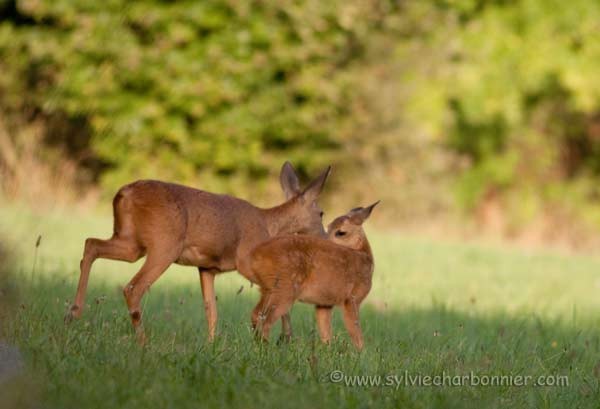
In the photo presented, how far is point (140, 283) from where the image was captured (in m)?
7.63

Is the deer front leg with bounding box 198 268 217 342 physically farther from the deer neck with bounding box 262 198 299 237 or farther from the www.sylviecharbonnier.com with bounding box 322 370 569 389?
the www.sylviecharbonnier.com with bounding box 322 370 569 389

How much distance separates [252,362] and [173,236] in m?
1.66

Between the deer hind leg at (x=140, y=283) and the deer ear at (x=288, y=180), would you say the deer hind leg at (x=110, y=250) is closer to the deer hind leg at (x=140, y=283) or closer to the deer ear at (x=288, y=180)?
the deer hind leg at (x=140, y=283)

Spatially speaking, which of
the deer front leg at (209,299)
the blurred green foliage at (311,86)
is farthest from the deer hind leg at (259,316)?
the blurred green foliage at (311,86)

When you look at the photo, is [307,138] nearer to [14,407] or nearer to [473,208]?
[473,208]

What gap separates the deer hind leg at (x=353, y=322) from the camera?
7692 millimetres

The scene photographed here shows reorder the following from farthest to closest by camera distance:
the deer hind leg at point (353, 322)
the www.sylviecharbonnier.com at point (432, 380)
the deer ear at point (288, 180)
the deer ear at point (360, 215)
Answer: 1. the deer ear at point (288, 180)
2. the deer ear at point (360, 215)
3. the deer hind leg at point (353, 322)
4. the www.sylviecharbonnier.com at point (432, 380)

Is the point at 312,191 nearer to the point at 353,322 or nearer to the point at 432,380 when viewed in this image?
the point at 353,322

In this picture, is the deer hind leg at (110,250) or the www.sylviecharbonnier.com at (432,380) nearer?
the www.sylviecharbonnier.com at (432,380)

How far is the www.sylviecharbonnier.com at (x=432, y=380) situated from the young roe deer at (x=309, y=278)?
38.6 inches

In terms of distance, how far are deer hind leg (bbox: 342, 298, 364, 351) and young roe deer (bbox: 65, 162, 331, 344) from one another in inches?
17.3

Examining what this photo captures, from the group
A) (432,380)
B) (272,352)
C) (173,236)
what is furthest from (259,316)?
(432,380)

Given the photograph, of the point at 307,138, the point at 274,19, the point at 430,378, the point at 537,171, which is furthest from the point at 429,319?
the point at 537,171

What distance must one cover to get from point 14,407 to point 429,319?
5640 mm
